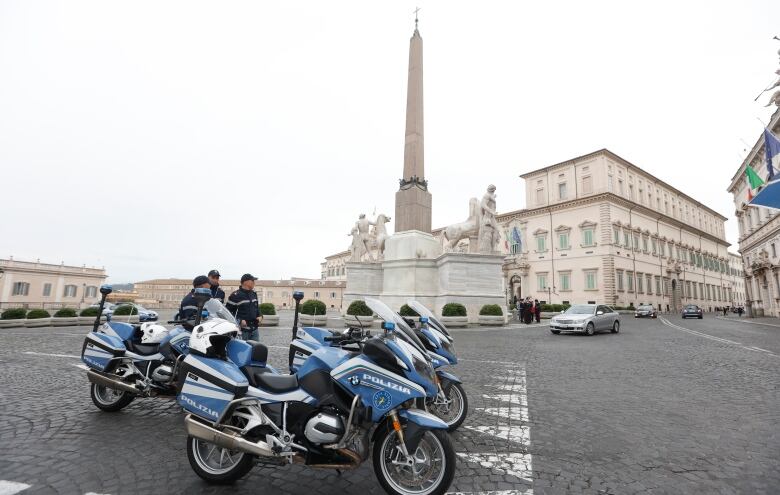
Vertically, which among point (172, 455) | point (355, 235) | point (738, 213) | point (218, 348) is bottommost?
point (172, 455)

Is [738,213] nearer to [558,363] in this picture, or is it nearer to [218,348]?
[558,363]

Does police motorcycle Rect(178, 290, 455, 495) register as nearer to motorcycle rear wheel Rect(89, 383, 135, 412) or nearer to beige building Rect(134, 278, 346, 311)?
motorcycle rear wheel Rect(89, 383, 135, 412)

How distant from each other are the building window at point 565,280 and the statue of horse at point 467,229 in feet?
101

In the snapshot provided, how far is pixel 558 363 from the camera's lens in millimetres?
8523

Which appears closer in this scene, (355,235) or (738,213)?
(355,235)

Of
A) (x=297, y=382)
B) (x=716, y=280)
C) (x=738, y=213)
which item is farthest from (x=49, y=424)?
(x=716, y=280)

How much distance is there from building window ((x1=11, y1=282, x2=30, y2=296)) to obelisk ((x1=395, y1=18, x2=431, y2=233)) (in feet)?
171

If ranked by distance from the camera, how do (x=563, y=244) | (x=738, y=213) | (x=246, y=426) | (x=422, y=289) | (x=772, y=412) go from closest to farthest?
(x=246, y=426) < (x=772, y=412) < (x=422, y=289) < (x=738, y=213) < (x=563, y=244)

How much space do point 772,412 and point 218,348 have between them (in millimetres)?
6254

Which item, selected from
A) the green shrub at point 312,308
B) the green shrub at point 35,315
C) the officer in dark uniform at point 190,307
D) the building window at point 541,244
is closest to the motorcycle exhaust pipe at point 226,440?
the officer in dark uniform at point 190,307

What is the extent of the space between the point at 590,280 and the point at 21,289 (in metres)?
66.0

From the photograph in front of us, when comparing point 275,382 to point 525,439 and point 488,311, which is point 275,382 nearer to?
point 525,439

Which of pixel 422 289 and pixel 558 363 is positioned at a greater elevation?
pixel 422 289

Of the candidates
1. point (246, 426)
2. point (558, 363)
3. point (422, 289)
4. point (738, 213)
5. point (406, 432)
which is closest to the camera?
point (406, 432)
